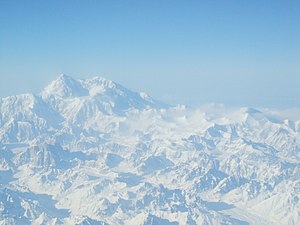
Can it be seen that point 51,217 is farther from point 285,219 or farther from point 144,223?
point 285,219

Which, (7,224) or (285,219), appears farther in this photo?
(285,219)

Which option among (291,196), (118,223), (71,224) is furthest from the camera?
(291,196)

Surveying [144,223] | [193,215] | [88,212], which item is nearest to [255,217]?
[193,215]

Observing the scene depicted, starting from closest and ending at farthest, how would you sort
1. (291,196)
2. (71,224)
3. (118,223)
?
(71,224) → (118,223) → (291,196)

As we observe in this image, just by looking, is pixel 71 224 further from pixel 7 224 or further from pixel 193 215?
pixel 193 215

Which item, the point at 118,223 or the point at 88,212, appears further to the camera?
the point at 88,212

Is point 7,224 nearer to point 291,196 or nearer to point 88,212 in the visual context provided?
point 88,212

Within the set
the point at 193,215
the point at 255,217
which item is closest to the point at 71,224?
the point at 193,215

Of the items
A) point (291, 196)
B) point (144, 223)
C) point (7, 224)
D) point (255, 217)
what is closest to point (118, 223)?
point (144, 223)
